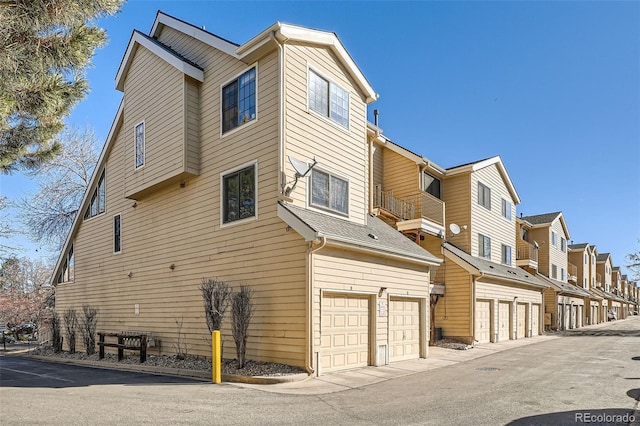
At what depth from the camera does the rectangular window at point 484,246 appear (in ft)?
74.1

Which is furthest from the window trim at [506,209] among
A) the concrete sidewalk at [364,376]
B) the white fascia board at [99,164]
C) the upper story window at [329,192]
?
the white fascia board at [99,164]

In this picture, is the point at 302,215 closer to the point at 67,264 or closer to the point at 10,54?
the point at 10,54

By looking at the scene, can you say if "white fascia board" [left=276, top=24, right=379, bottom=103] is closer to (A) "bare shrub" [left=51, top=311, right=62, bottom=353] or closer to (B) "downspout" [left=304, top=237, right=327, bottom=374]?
(B) "downspout" [left=304, top=237, right=327, bottom=374]

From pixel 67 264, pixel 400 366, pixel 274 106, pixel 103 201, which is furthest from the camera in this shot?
pixel 67 264

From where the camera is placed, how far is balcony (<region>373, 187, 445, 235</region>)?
60.7ft

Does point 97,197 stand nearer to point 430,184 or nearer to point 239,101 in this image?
point 239,101

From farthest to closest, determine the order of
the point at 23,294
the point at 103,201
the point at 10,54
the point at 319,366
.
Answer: the point at 23,294, the point at 103,201, the point at 319,366, the point at 10,54

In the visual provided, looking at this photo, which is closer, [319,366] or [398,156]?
[319,366]

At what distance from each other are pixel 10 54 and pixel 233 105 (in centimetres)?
691

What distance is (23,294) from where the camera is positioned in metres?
31.4

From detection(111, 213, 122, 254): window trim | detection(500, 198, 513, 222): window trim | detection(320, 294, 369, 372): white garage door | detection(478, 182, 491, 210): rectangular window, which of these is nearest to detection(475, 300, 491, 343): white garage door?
detection(478, 182, 491, 210): rectangular window

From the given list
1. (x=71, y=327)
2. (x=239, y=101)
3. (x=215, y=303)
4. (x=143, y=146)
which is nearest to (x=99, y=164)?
(x=143, y=146)

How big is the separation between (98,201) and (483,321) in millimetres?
18143

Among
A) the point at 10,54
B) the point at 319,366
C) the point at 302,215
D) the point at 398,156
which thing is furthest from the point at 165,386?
the point at 398,156
